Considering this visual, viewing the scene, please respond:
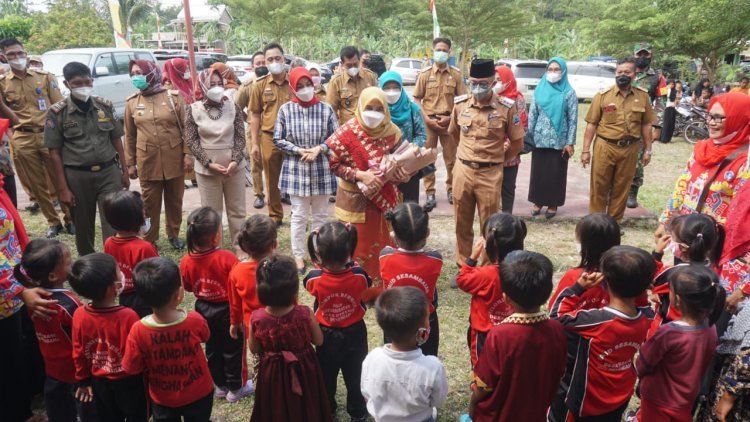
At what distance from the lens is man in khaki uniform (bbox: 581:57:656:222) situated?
18.2 feet

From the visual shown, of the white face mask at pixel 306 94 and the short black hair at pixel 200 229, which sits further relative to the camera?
the white face mask at pixel 306 94

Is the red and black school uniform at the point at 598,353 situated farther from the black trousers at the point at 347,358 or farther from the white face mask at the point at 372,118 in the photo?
the white face mask at the point at 372,118

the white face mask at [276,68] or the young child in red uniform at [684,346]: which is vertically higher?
the white face mask at [276,68]

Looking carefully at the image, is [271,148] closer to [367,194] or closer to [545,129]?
[367,194]

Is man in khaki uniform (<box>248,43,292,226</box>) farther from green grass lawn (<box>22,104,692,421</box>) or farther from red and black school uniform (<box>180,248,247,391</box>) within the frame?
red and black school uniform (<box>180,248,247,391</box>)

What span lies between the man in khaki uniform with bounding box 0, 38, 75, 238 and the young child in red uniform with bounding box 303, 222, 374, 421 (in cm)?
410

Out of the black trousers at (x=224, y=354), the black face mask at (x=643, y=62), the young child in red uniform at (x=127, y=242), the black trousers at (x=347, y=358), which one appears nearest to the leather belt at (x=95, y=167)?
the young child in red uniform at (x=127, y=242)

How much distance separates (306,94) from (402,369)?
10.2 ft

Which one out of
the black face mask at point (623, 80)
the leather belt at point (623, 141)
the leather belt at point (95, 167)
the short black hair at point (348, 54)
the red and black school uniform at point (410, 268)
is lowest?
the red and black school uniform at point (410, 268)

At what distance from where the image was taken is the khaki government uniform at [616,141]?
18.2ft

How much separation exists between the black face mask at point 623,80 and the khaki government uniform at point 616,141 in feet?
0.28

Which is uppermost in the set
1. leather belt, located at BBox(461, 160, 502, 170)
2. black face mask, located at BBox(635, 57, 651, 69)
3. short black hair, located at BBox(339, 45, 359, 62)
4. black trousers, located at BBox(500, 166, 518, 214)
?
short black hair, located at BBox(339, 45, 359, 62)

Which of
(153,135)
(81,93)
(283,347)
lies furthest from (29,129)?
(283,347)

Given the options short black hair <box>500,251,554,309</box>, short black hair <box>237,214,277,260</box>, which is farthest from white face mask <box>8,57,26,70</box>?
short black hair <box>500,251,554,309</box>
